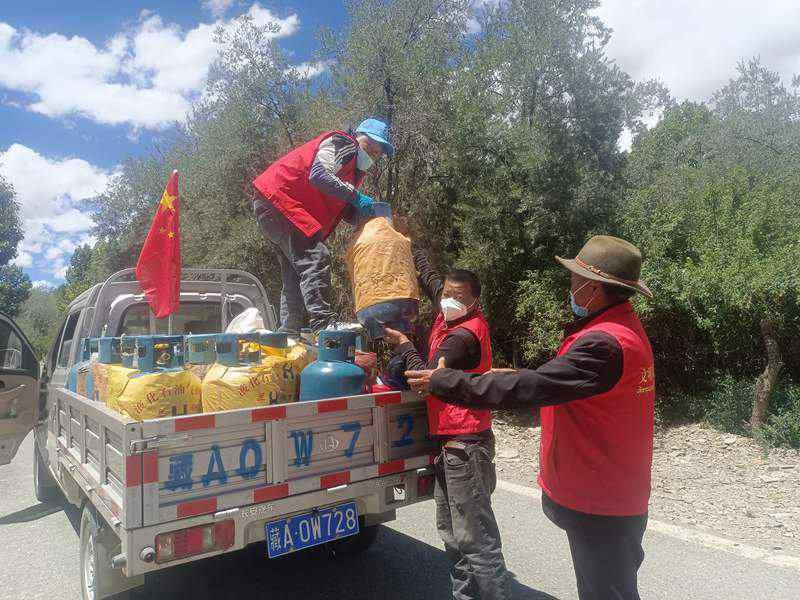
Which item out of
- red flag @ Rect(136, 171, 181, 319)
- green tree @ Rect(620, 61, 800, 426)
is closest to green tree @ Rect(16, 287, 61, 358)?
green tree @ Rect(620, 61, 800, 426)

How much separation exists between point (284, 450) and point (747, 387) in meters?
8.11

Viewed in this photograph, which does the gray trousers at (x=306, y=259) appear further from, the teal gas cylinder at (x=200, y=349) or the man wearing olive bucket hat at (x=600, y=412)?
the man wearing olive bucket hat at (x=600, y=412)

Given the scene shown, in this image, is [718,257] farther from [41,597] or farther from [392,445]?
[41,597]

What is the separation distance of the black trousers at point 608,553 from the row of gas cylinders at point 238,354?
1364 mm

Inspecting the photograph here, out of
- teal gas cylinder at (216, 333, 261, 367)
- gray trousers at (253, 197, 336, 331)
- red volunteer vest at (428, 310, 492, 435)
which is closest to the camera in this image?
teal gas cylinder at (216, 333, 261, 367)

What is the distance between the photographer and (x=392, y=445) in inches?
130

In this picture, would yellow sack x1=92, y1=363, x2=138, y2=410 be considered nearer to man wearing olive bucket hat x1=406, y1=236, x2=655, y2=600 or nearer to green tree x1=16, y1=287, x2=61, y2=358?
man wearing olive bucket hat x1=406, y1=236, x2=655, y2=600

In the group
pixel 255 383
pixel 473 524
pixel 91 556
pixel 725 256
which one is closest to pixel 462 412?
pixel 473 524

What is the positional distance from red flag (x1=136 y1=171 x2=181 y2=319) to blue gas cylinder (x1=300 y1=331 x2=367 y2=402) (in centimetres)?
171

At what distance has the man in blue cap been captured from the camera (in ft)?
13.1

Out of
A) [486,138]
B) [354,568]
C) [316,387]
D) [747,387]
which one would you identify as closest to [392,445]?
[316,387]

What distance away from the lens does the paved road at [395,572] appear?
3.84 m

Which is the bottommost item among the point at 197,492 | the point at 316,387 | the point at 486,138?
the point at 197,492

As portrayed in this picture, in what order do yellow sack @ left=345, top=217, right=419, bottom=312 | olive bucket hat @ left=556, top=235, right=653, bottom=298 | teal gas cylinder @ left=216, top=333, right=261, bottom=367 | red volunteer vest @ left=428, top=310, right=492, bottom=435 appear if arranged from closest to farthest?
olive bucket hat @ left=556, top=235, right=653, bottom=298
teal gas cylinder @ left=216, top=333, right=261, bottom=367
red volunteer vest @ left=428, top=310, right=492, bottom=435
yellow sack @ left=345, top=217, right=419, bottom=312
